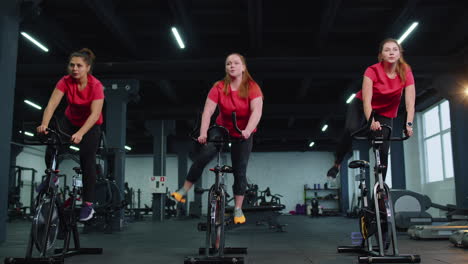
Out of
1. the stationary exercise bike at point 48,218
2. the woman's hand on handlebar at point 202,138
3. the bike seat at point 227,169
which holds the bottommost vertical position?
the stationary exercise bike at point 48,218

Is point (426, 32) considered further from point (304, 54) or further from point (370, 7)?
point (304, 54)

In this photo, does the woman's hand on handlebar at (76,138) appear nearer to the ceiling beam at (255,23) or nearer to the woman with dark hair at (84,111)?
the woman with dark hair at (84,111)

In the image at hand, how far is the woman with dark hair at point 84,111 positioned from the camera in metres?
3.27

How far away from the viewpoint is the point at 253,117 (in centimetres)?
314

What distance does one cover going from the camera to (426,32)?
29.0 ft

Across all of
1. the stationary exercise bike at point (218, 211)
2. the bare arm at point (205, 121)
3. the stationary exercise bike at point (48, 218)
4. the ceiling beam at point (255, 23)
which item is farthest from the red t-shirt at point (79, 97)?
the ceiling beam at point (255, 23)

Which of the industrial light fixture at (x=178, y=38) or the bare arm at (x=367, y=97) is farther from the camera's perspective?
the industrial light fixture at (x=178, y=38)

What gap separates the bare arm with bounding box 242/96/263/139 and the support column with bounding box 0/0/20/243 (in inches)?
129

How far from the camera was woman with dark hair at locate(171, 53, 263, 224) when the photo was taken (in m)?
3.17

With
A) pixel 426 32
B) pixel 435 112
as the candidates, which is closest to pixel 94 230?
pixel 426 32

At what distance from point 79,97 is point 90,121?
0.27m

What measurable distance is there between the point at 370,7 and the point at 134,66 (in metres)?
4.73

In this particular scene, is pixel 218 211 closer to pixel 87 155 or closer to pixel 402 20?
pixel 87 155

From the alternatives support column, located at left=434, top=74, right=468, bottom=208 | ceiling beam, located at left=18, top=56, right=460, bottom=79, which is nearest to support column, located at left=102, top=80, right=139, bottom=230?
ceiling beam, located at left=18, top=56, right=460, bottom=79
